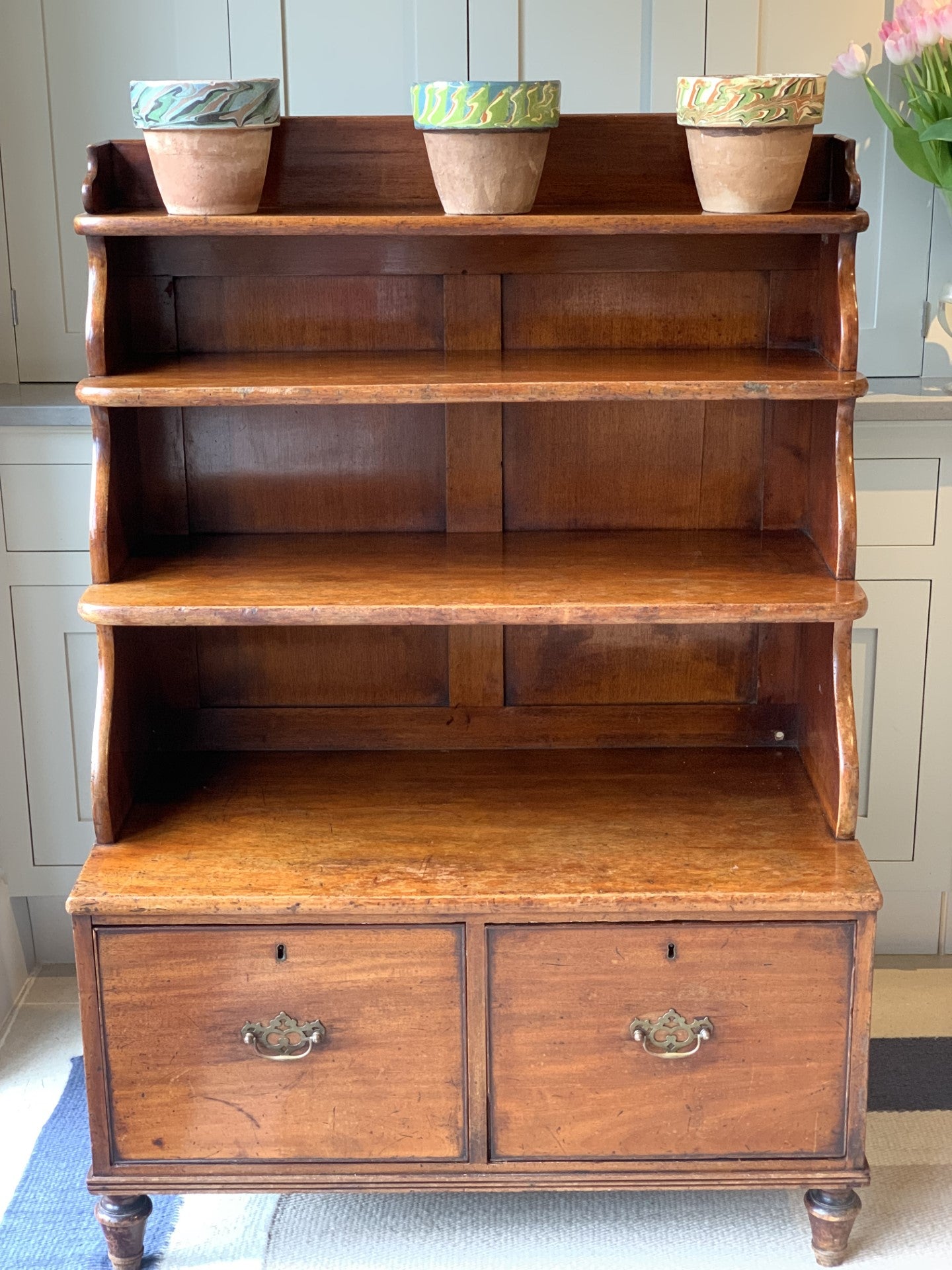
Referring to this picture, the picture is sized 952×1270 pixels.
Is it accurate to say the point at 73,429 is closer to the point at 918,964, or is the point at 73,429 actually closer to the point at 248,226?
the point at 248,226

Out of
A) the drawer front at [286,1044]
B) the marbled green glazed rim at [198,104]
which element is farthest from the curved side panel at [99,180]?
the drawer front at [286,1044]

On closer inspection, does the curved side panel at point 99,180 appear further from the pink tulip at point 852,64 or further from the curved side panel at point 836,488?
the pink tulip at point 852,64

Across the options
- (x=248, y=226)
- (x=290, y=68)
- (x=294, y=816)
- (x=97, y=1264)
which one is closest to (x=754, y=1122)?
(x=294, y=816)

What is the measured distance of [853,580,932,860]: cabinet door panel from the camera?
237 cm

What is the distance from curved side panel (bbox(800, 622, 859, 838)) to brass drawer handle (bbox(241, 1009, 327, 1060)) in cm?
71

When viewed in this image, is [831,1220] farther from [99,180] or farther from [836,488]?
[99,180]

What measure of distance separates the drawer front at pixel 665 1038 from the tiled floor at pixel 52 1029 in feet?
2.20

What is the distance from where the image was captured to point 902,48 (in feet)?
7.00

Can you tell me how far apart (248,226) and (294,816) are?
0.75m

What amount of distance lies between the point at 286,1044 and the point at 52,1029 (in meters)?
0.78

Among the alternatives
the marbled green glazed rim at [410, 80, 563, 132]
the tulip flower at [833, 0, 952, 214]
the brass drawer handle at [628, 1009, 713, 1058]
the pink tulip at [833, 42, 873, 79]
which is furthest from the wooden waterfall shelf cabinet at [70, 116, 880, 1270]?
the pink tulip at [833, 42, 873, 79]

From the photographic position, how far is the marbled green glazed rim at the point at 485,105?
1614mm

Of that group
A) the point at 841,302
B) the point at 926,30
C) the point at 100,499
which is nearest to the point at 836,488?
the point at 841,302

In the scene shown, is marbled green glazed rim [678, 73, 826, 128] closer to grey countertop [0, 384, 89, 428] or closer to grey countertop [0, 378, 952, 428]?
grey countertop [0, 378, 952, 428]
